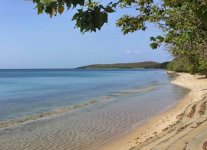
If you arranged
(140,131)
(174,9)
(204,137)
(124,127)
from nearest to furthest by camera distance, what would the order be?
(174,9) → (204,137) → (140,131) → (124,127)

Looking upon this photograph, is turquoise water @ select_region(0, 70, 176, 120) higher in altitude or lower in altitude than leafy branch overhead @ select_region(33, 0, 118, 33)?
lower

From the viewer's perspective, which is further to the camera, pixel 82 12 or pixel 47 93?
pixel 47 93

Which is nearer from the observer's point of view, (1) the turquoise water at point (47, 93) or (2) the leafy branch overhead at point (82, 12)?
(2) the leafy branch overhead at point (82, 12)

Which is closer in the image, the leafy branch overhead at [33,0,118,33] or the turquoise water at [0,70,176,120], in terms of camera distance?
the leafy branch overhead at [33,0,118,33]

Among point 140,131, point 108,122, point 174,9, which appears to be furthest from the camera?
point 108,122

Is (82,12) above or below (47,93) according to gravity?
above

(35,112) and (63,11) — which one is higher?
(63,11)

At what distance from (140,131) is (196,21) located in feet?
27.0

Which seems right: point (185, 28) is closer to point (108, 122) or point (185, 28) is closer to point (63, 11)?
point (63, 11)

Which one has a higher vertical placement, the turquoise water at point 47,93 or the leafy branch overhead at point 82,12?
the leafy branch overhead at point 82,12

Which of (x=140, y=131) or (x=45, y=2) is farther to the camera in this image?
(x=140, y=131)

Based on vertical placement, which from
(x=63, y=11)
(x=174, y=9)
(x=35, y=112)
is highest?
(x=174, y=9)

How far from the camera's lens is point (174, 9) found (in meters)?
8.99

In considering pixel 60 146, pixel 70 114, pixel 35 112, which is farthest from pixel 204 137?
pixel 35 112
